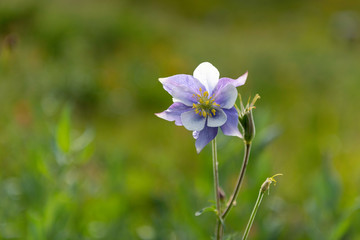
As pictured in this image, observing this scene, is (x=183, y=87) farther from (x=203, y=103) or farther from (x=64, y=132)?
(x=64, y=132)

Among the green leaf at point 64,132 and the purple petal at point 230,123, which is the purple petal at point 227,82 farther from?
the green leaf at point 64,132

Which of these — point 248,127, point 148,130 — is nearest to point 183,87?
point 248,127

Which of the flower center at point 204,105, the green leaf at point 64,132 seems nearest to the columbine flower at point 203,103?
the flower center at point 204,105

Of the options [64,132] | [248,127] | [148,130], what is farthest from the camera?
[148,130]

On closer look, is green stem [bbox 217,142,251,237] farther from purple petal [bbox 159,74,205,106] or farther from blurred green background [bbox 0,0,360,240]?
blurred green background [bbox 0,0,360,240]

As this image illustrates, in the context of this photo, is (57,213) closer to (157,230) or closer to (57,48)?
(157,230)

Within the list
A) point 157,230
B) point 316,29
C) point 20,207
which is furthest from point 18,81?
point 316,29

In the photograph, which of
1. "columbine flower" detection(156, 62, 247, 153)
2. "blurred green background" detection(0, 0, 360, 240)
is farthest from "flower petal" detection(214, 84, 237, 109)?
"blurred green background" detection(0, 0, 360, 240)
